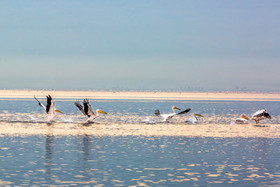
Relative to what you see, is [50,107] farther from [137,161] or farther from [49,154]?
[137,161]

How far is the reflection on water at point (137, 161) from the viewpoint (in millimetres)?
12258

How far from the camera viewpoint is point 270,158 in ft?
52.5

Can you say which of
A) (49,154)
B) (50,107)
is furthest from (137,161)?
(50,107)

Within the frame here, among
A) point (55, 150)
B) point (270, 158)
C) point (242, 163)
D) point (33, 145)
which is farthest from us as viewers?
point (33, 145)

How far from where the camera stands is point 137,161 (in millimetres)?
15102

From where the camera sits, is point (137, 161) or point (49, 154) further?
point (49, 154)

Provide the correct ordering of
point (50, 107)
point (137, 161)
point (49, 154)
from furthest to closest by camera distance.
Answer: point (50, 107)
point (49, 154)
point (137, 161)

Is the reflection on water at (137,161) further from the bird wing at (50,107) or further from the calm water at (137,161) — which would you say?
the bird wing at (50,107)

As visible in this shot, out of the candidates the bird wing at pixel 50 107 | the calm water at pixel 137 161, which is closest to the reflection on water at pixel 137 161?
the calm water at pixel 137 161

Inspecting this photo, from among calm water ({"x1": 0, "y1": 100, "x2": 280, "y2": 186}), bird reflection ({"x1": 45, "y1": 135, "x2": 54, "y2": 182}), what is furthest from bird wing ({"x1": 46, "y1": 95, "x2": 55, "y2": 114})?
calm water ({"x1": 0, "y1": 100, "x2": 280, "y2": 186})

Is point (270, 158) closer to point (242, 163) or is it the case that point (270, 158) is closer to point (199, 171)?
point (242, 163)

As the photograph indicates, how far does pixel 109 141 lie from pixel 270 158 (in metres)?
7.13

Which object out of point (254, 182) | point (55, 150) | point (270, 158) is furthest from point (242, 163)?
point (55, 150)

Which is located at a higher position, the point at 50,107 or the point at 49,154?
the point at 50,107
